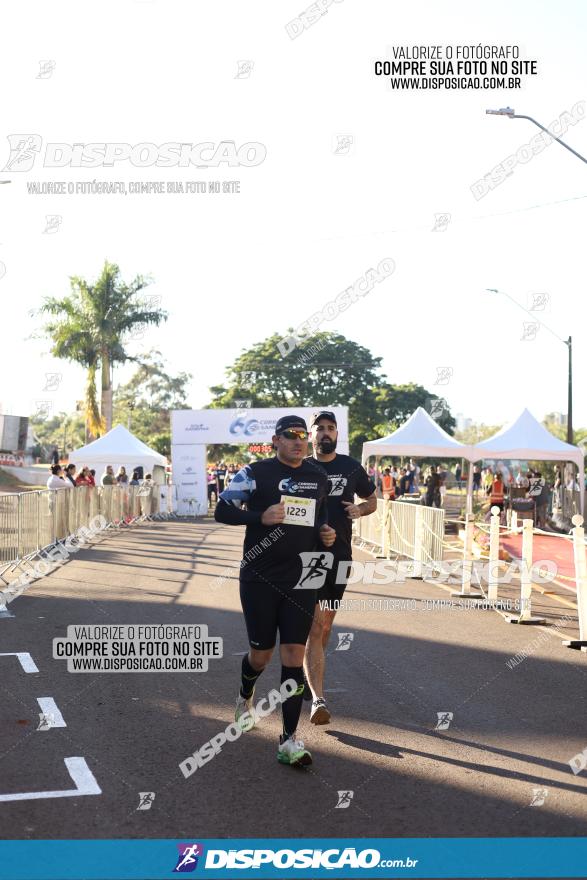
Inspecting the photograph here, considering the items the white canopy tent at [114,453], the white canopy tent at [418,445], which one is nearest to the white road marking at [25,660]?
the white canopy tent at [418,445]

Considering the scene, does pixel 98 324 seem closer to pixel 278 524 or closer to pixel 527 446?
pixel 527 446

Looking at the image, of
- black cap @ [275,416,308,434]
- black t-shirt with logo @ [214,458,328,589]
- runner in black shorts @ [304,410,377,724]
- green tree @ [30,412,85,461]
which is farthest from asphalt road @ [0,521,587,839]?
green tree @ [30,412,85,461]

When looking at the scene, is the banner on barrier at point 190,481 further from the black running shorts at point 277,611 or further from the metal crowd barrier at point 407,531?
the black running shorts at point 277,611

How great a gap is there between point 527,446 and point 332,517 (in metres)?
22.1

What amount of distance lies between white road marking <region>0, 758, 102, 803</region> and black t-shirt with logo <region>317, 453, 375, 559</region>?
2247 mm

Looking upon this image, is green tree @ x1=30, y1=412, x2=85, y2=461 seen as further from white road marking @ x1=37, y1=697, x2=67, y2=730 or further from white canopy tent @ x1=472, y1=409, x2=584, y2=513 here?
white road marking @ x1=37, y1=697, x2=67, y2=730

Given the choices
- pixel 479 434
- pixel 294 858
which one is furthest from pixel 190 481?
pixel 479 434

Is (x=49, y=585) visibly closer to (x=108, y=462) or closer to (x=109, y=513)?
(x=109, y=513)

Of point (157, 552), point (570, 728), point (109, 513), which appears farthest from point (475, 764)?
point (109, 513)

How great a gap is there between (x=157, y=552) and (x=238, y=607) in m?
8.62

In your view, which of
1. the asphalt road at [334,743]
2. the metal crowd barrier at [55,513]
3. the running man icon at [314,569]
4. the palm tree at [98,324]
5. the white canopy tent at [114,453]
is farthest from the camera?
the palm tree at [98,324]

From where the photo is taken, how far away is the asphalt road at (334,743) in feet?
16.4

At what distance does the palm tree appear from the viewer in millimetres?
47125

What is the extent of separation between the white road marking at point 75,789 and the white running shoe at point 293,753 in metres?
1.05
